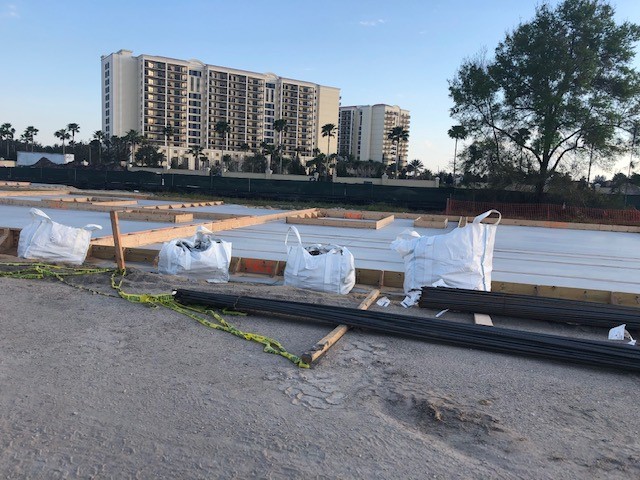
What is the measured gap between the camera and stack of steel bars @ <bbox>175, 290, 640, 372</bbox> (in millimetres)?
4434

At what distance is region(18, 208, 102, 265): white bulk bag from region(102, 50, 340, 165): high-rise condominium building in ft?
341

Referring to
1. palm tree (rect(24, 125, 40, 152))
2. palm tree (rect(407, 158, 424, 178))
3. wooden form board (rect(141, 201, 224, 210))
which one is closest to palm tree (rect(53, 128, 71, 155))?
palm tree (rect(24, 125, 40, 152))

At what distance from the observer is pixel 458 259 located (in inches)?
252

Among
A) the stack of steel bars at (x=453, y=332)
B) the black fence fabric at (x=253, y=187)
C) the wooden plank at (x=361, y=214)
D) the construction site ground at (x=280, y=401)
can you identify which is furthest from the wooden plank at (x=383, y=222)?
the black fence fabric at (x=253, y=187)

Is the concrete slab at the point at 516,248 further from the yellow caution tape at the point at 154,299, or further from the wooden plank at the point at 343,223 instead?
the yellow caution tape at the point at 154,299

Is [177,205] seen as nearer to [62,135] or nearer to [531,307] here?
[531,307]

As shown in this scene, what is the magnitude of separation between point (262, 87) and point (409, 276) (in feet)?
449

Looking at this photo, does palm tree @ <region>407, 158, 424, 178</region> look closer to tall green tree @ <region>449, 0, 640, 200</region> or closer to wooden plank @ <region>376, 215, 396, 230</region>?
tall green tree @ <region>449, 0, 640, 200</region>

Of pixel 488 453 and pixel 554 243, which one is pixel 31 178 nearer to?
pixel 554 243

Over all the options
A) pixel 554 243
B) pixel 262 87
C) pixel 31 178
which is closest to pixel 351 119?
pixel 262 87

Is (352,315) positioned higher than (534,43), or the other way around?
(534,43)

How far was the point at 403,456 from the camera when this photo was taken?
9.49 feet

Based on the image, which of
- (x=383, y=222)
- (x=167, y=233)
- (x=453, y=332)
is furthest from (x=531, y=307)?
(x=383, y=222)

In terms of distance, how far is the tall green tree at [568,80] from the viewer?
26969 millimetres
